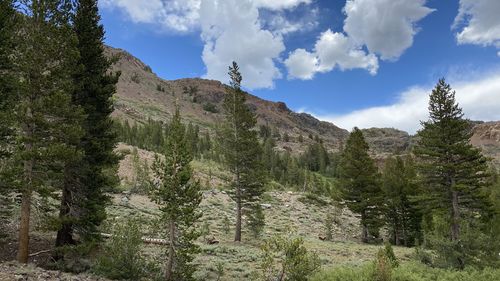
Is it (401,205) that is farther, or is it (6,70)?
(401,205)

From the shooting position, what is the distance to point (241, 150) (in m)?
34.6

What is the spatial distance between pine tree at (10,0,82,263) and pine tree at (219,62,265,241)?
17.3 metres

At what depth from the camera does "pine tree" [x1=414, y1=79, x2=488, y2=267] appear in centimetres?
3036

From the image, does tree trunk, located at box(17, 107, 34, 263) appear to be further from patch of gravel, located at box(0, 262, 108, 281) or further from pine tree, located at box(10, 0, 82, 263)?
patch of gravel, located at box(0, 262, 108, 281)

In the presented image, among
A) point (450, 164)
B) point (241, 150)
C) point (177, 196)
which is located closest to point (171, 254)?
point (177, 196)

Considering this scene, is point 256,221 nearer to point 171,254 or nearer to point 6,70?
point 171,254

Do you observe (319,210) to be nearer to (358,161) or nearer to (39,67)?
(358,161)

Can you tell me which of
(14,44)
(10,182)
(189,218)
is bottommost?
(189,218)

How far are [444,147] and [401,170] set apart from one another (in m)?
13.5

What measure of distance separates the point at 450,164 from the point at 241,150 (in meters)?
16.9

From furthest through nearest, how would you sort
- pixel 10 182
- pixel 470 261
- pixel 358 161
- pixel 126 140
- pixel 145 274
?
pixel 126 140 → pixel 358 161 → pixel 470 261 → pixel 145 274 → pixel 10 182

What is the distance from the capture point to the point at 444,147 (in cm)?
3067

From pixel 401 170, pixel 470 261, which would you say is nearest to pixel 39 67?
pixel 470 261

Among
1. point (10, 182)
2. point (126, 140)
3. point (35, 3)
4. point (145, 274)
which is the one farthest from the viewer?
point (126, 140)
